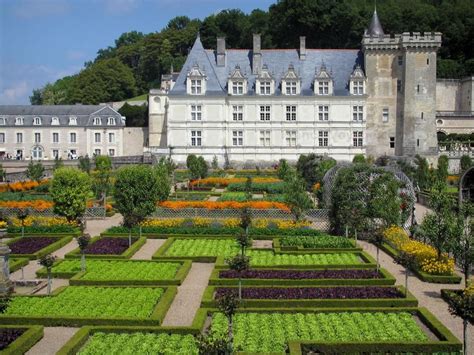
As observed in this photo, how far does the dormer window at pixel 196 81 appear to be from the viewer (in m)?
56.6

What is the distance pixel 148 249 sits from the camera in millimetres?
25484

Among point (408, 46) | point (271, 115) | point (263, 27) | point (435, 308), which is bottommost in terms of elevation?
point (435, 308)

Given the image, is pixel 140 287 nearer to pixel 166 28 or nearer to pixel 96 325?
pixel 96 325

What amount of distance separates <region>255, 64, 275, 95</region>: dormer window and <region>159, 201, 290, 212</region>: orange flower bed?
25242mm

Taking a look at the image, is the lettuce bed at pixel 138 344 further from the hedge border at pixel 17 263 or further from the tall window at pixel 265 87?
the tall window at pixel 265 87

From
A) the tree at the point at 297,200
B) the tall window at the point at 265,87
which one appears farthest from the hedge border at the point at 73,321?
the tall window at the point at 265,87

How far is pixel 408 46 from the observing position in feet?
184

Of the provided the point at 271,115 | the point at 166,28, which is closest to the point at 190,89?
the point at 271,115

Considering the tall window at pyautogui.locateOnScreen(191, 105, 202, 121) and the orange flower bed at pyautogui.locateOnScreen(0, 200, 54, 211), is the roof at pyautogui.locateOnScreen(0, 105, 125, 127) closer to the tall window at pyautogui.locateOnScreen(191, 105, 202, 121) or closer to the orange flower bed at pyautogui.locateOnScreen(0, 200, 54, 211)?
the tall window at pyautogui.locateOnScreen(191, 105, 202, 121)

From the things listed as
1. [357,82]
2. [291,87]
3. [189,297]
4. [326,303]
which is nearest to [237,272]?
[189,297]

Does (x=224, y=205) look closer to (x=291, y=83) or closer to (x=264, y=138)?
(x=264, y=138)

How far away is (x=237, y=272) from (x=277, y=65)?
41.7 meters

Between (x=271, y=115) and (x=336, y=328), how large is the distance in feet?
143

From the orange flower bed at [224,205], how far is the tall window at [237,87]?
2521 cm
